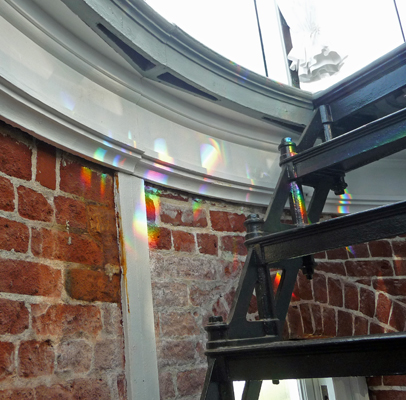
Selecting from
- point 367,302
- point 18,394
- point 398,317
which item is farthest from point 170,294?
point 398,317

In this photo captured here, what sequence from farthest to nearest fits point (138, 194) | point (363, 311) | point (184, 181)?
1. point (363, 311)
2. point (184, 181)
3. point (138, 194)

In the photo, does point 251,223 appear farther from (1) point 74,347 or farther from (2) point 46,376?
(2) point 46,376

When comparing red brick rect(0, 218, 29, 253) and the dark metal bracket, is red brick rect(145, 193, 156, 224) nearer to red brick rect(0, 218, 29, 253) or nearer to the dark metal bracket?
the dark metal bracket

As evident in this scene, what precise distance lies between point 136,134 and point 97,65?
317 mm

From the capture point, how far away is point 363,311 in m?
2.63

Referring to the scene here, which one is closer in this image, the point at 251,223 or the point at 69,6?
the point at 69,6

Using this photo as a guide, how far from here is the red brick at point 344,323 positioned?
2561 millimetres

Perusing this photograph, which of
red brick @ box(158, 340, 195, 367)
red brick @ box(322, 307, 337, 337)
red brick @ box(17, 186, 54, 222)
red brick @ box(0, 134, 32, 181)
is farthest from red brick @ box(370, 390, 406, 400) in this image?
red brick @ box(0, 134, 32, 181)

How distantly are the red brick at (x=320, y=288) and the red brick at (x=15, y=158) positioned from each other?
5.63 ft

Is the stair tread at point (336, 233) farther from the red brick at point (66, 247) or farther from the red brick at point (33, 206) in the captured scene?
the red brick at point (33, 206)

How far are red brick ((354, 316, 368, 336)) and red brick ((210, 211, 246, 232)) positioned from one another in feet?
2.85

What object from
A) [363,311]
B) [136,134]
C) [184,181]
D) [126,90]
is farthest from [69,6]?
[363,311]

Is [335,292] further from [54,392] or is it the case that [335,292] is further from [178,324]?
[54,392]

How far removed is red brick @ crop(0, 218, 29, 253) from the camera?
1378 mm
